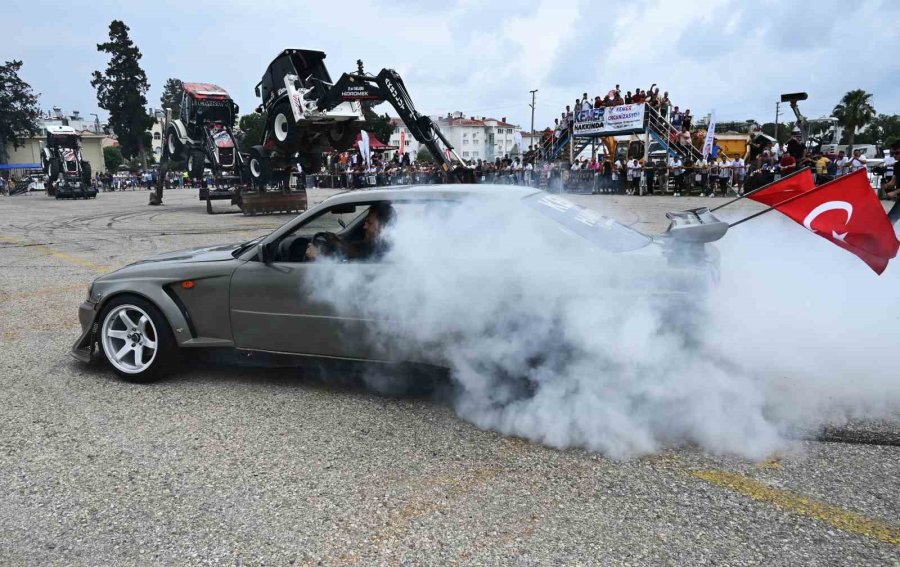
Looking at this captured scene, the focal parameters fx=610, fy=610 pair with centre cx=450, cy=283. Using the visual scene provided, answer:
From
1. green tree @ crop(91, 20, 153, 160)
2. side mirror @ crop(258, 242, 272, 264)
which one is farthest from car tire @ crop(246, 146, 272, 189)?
green tree @ crop(91, 20, 153, 160)

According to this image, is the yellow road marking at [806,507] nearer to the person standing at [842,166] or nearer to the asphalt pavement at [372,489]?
the asphalt pavement at [372,489]

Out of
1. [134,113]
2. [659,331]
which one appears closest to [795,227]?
[659,331]

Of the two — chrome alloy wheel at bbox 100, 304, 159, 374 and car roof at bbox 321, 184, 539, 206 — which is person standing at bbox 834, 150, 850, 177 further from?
chrome alloy wheel at bbox 100, 304, 159, 374

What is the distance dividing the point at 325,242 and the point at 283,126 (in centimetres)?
1187

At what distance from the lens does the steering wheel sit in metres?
3.68

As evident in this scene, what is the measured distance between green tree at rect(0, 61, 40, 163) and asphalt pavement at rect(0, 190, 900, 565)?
72.6 metres

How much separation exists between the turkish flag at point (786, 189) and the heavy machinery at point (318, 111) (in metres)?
8.05

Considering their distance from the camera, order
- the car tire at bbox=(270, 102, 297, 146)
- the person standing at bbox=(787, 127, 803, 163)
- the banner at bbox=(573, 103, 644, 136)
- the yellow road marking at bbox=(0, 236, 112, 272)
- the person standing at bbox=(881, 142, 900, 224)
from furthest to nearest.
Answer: the banner at bbox=(573, 103, 644, 136) → the car tire at bbox=(270, 102, 297, 146) → the person standing at bbox=(787, 127, 803, 163) → the yellow road marking at bbox=(0, 236, 112, 272) → the person standing at bbox=(881, 142, 900, 224)

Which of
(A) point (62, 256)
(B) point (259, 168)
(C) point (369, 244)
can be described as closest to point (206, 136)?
(B) point (259, 168)

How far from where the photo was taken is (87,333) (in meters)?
4.00

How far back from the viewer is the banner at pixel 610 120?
21.1 m

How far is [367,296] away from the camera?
11.4 ft

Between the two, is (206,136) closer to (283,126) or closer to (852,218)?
(283,126)

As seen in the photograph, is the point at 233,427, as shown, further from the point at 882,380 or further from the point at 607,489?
the point at 882,380
